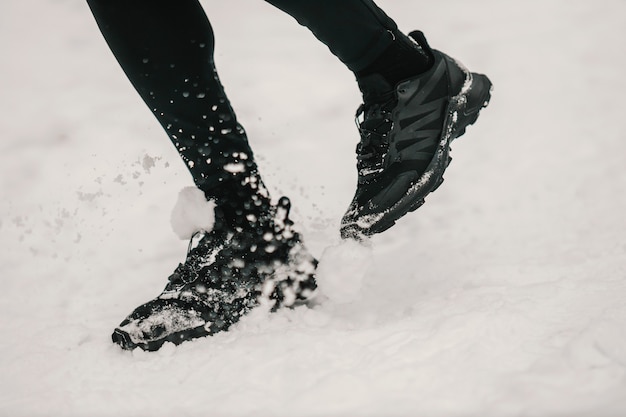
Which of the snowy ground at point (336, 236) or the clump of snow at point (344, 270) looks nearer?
the snowy ground at point (336, 236)

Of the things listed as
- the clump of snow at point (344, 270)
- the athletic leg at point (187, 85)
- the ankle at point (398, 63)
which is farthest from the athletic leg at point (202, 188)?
the ankle at point (398, 63)

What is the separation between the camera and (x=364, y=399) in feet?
3.16

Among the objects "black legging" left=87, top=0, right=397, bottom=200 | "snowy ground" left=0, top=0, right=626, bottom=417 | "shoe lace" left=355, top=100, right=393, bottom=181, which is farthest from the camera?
"shoe lace" left=355, top=100, right=393, bottom=181

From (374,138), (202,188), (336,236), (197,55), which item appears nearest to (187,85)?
(197,55)

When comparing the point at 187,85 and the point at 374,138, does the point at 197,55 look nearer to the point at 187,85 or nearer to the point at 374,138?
the point at 187,85

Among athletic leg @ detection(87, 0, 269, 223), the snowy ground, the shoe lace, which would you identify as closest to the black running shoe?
the shoe lace

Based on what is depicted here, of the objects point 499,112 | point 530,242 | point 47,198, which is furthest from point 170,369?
point 499,112

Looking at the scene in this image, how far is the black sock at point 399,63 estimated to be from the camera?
1.28m

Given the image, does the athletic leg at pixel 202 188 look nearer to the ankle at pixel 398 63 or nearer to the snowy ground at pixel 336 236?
the snowy ground at pixel 336 236

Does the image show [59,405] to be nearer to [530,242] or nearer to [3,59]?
[530,242]

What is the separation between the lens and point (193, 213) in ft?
4.59

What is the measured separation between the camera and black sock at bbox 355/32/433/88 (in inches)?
50.3

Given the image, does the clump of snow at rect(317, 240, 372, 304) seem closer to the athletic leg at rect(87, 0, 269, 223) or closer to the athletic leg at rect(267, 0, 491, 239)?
the athletic leg at rect(267, 0, 491, 239)

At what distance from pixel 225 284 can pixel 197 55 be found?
17.8 inches
